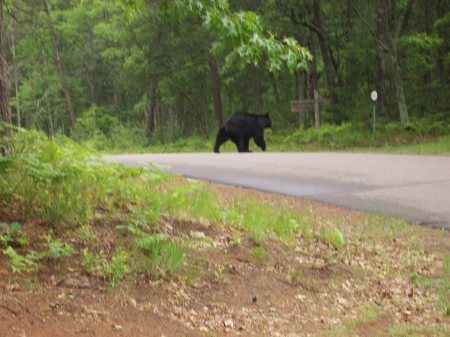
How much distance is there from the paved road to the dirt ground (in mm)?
1820

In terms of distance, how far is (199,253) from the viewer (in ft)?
17.4

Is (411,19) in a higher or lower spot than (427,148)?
higher

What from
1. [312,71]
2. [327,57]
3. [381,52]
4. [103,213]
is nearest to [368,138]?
[381,52]

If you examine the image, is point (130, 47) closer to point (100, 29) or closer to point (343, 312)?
point (100, 29)

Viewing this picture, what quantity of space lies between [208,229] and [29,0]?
64.1 feet

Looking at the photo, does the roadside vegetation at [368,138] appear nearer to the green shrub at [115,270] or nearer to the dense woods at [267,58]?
the dense woods at [267,58]

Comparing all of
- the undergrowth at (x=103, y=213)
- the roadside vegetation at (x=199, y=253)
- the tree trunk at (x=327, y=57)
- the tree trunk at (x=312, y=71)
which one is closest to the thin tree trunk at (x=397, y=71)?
the tree trunk at (x=312, y=71)

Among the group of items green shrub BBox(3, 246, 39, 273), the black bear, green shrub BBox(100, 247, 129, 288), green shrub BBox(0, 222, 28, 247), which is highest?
the black bear

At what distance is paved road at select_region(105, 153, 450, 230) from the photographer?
8875mm

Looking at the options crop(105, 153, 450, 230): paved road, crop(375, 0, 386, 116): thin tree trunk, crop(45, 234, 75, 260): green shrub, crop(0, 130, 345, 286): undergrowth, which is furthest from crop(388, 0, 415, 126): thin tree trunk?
crop(45, 234, 75, 260): green shrub

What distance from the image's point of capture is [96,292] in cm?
411

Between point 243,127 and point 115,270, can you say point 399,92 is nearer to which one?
point 243,127

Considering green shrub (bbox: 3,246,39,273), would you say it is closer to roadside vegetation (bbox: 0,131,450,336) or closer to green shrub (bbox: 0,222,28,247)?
roadside vegetation (bbox: 0,131,450,336)

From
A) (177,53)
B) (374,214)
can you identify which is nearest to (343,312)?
(374,214)
